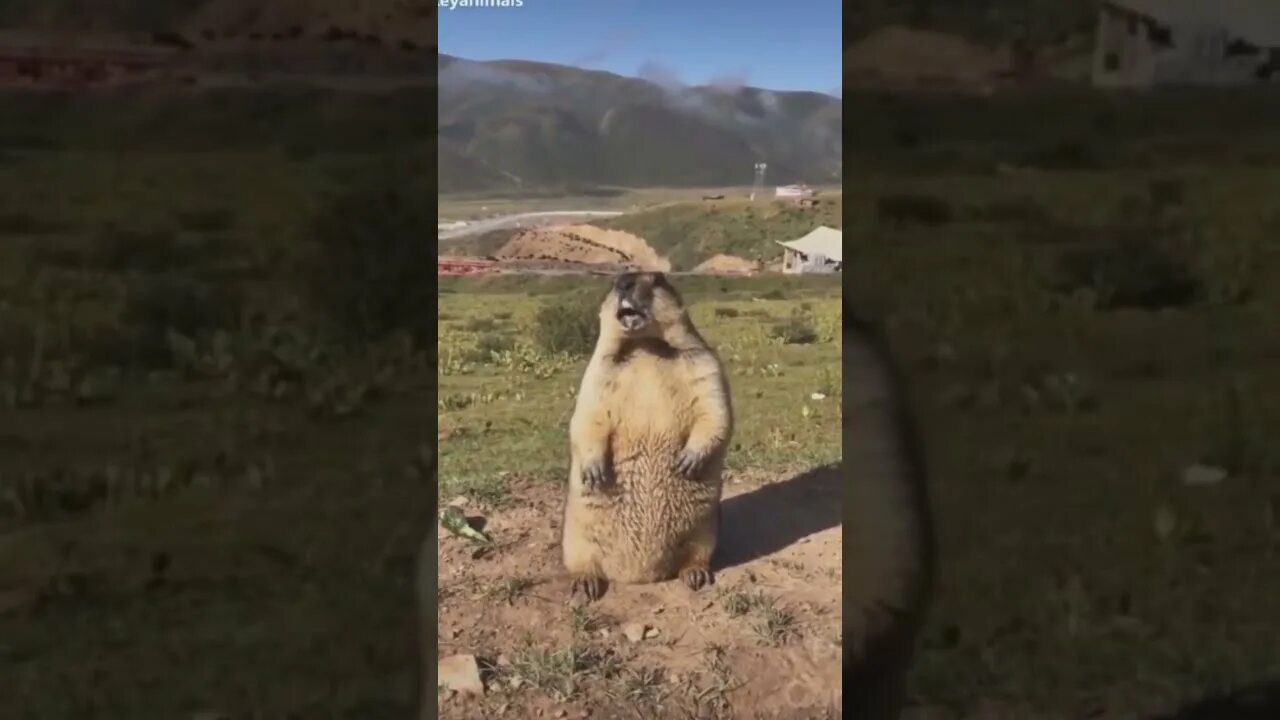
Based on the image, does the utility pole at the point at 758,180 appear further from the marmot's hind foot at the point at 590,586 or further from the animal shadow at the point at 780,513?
the marmot's hind foot at the point at 590,586

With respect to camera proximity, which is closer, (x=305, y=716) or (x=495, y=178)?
(x=305, y=716)

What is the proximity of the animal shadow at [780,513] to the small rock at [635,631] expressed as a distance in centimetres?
37

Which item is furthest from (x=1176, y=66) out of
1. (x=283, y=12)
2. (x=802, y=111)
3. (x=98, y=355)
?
(x=98, y=355)

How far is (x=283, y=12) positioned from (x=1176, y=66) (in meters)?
2.93

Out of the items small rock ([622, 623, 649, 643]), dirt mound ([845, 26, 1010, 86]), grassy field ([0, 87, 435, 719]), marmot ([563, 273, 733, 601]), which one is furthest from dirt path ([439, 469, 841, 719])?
dirt mound ([845, 26, 1010, 86])

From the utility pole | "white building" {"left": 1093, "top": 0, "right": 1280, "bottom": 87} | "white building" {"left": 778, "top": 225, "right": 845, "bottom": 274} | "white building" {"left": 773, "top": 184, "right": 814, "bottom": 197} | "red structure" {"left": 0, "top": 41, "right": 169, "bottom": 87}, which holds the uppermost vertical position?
"white building" {"left": 1093, "top": 0, "right": 1280, "bottom": 87}

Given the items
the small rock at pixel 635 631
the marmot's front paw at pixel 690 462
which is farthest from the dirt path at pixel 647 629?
the marmot's front paw at pixel 690 462

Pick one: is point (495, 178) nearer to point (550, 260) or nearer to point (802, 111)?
point (550, 260)

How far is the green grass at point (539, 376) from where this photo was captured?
3309 mm

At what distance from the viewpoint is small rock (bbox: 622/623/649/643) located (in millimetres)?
3047

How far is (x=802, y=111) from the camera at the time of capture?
3295 millimetres

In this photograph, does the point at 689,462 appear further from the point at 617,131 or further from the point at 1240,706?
the point at 1240,706

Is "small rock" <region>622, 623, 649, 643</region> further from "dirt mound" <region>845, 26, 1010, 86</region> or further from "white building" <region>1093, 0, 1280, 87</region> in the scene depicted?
"white building" <region>1093, 0, 1280, 87</region>

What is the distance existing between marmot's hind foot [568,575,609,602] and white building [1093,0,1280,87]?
2303 millimetres
